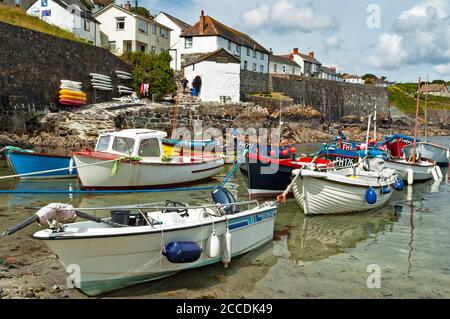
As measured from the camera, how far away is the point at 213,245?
20.3 feet

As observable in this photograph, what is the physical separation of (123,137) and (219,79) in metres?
20.5

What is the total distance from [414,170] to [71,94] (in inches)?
741

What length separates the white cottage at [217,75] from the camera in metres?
31.5

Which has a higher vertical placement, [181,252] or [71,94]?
[71,94]

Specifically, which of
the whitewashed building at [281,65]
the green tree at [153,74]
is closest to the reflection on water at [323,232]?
the green tree at [153,74]

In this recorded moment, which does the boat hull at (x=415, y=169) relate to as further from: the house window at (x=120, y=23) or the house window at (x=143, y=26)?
the house window at (x=120, y=23)

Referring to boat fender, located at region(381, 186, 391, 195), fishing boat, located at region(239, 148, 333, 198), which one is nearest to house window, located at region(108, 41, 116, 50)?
fishing boat, located at region(239, 148, 333, 198)

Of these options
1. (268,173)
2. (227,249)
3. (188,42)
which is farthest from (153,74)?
(227,249)

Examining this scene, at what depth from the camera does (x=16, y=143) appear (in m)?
20.1

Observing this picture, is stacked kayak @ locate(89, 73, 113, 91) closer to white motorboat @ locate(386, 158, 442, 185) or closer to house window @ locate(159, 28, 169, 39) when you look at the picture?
house window @ locate(159, 28, 169, 39)

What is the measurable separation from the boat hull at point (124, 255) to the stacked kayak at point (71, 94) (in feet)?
66.5

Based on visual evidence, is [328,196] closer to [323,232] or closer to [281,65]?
[323,232]
